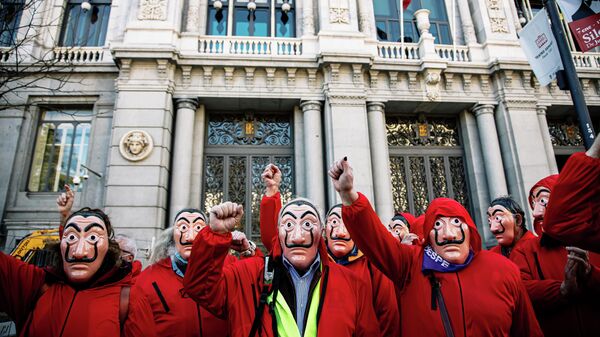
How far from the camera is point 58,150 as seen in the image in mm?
11406

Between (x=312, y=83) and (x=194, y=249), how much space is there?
9.88 meters

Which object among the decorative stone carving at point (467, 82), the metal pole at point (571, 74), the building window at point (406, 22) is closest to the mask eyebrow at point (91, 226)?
the metal pole at point (571, 74)

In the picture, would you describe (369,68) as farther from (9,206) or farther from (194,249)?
(9,206)

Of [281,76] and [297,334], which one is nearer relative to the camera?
[297,334]

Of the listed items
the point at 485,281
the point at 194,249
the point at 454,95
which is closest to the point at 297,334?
the point at 194,249

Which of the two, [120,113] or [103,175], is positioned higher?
[120,113]

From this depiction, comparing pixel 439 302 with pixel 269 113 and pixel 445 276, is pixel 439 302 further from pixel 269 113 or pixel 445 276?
pixel 269 113

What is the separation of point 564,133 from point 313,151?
10.1 metres

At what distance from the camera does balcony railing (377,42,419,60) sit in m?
12.0

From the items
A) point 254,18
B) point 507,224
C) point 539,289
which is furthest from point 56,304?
point 254,18

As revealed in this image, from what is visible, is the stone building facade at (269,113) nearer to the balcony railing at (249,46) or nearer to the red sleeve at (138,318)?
the balcony railing at (249,46)

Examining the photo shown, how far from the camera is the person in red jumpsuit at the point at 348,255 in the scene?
2711mm

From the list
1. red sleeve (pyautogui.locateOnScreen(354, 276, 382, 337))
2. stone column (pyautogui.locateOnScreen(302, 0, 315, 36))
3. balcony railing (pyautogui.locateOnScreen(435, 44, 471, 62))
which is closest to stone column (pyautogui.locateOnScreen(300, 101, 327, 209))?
stone column (pyautogui.locateOnScreen(302, 0, 315, 36))

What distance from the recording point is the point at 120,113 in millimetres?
10266
